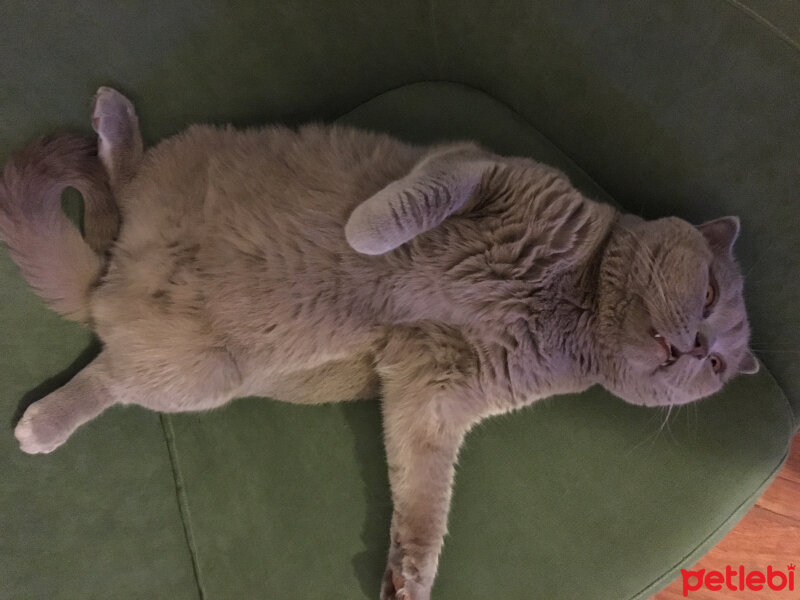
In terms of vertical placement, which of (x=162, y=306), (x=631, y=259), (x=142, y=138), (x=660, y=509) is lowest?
(x=660, y=509)

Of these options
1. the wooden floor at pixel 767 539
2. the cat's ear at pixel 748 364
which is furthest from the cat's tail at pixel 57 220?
the wooden floor at pixel 767 539

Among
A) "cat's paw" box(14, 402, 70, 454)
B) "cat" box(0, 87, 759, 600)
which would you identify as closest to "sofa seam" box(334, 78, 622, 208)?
"cat" box(0, 87, 759, 600)

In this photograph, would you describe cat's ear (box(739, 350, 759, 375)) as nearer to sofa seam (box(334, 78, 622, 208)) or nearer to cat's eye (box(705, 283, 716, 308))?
cat's eye (box(705, 283, 716, 308))

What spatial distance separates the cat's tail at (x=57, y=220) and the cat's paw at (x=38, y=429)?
20 cm

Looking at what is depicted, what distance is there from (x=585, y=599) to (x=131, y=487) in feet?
3.26

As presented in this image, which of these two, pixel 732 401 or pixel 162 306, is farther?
pixel 732 401

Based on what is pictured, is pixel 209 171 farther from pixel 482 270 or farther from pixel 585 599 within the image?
pixel 585 599

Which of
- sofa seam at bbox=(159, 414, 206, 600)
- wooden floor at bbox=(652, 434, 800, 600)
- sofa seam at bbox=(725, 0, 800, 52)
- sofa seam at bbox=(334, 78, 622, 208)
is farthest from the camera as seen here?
wooden floor at bbox=(652, 434, 800, 600)

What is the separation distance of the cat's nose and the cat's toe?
3.99ft

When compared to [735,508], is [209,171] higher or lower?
higher

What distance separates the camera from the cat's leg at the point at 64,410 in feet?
3.73

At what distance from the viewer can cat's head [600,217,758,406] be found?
3.35 ft

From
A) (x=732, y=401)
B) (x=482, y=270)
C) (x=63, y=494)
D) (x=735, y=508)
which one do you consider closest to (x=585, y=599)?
(x=735, y=508)

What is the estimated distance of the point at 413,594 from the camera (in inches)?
45.6
